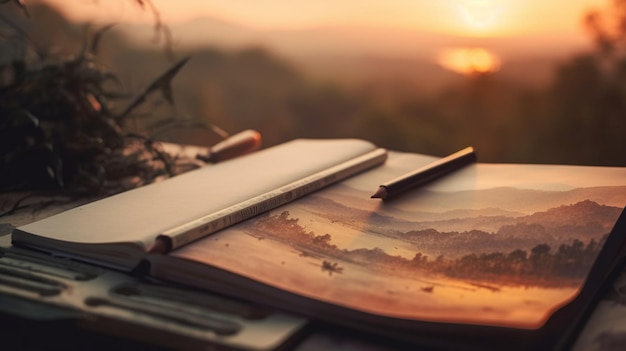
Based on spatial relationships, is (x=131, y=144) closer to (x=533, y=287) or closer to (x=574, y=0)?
(x=533, y=287)

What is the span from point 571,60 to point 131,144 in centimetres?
96

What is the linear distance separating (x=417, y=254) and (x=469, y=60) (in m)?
1.08

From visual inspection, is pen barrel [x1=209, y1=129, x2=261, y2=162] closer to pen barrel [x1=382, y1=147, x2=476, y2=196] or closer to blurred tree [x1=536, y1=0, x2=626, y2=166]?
pen barrel [x1=382, y1=147, x2=476, y2=196]

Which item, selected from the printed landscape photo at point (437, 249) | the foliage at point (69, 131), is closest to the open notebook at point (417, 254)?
the printed landscape photo at point (437, 249)

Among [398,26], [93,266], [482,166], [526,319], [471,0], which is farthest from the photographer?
[398,26]

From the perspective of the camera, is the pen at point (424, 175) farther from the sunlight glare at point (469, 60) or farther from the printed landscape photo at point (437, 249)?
the sunlight glare at point (469, 60)

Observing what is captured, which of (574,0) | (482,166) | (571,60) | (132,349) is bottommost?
(132,349)

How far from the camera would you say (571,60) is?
4.63 ft

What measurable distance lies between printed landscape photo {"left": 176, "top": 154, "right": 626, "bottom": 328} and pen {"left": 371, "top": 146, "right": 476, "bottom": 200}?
1cm

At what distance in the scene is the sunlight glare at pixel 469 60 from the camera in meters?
1.48

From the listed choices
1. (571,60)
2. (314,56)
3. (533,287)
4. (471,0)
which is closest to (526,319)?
(533,287)

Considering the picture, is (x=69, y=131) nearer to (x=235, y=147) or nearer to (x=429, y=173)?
(x=235, y=147)

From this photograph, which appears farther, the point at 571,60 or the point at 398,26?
the point at 398,26

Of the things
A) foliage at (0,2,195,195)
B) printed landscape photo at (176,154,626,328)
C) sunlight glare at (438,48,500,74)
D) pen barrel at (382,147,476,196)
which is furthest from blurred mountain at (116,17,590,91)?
printed landscape photo at (176,154,626,328)
